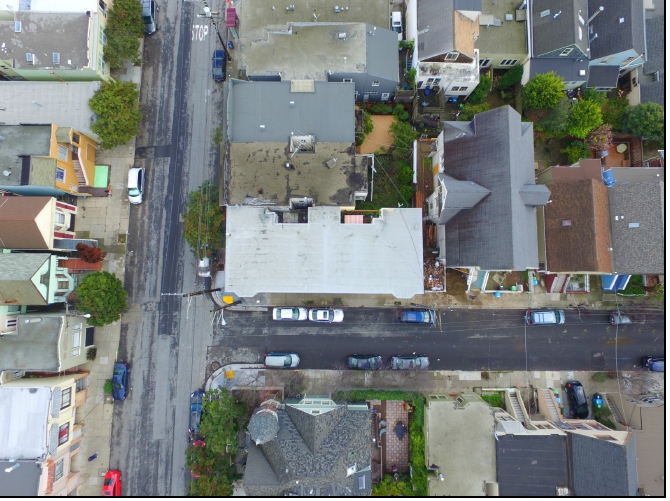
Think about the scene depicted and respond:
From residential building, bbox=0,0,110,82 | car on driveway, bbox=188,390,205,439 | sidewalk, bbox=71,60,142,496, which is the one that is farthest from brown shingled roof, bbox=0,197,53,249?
car on driveway, bbox=188,390,205,439

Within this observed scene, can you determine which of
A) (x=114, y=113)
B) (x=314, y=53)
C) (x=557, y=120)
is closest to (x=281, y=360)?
(x=114, y=113)

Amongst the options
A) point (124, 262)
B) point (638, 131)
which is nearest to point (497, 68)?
point (638, 131)

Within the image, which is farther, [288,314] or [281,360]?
[288,314]

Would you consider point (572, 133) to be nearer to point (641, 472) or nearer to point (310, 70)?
point (310, 70)

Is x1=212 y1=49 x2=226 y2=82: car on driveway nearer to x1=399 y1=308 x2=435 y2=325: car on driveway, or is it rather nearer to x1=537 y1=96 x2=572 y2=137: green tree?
x1=399 y1=308 x2=435 y2=325: car on driveway

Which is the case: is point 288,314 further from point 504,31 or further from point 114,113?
point 504,31

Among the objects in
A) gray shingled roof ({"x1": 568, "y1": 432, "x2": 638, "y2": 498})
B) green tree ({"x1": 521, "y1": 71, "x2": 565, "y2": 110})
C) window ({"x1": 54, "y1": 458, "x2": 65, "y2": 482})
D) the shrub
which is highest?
green tree ({"x1": 521, "y1": 71, "x2": 565, "y2": 110})

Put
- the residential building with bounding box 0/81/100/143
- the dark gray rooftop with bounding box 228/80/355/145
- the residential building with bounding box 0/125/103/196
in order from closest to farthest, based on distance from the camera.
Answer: the residential building with bounding box 0/125/103/196 < the dark gray rooftop with bounding box 228/80/355/145 < the residential building with bounding box 0/81/100/143
